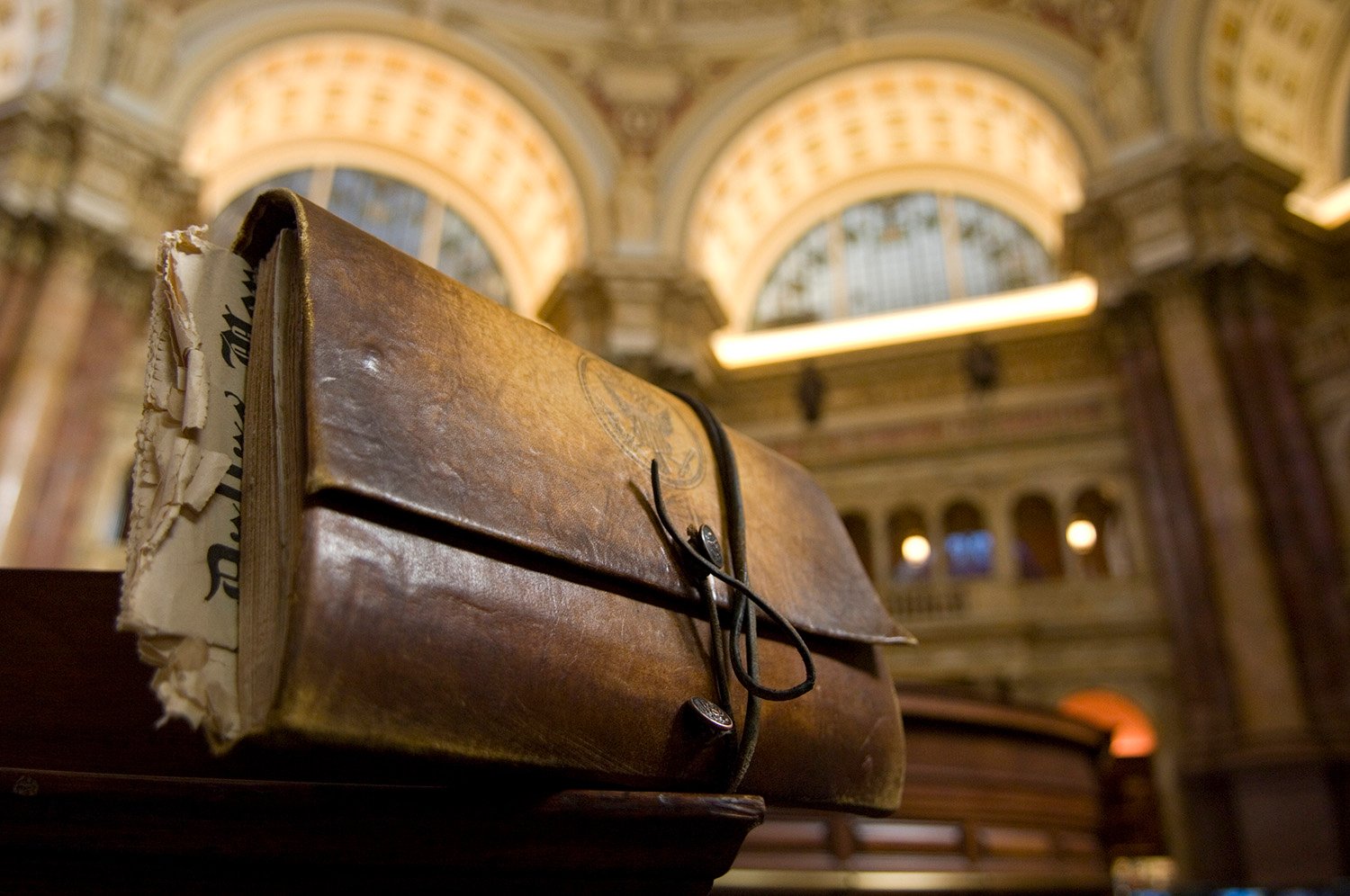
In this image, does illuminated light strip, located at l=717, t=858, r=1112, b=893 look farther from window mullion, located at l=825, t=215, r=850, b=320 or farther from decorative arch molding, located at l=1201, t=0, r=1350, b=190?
window mullion, located at l=825, t=215, r=850, b=320

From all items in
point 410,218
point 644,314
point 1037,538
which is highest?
point 410,218

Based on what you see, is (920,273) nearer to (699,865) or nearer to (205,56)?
(205,56)

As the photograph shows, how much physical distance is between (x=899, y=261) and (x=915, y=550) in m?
5.44

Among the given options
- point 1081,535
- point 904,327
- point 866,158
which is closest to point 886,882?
point 1081,535

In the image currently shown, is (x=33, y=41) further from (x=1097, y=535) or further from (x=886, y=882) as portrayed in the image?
(x=1097, y=535)

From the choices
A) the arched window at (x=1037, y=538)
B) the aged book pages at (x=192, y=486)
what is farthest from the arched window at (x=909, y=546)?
the aged book pages at (x=192, y=486)

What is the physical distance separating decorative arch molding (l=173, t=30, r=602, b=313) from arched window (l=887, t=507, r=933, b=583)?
5.91 meters

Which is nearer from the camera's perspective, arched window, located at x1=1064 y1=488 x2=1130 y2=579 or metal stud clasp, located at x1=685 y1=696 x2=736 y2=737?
metal stud clasp, located at x1=685 y1=696 x2=736 y2=737

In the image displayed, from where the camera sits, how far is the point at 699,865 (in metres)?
0.83

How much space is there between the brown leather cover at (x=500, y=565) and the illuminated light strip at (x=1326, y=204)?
1292 cm

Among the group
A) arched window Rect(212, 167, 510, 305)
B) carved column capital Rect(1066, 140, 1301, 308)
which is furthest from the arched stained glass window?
A: arched window Rect(212, 167, 510, 305)

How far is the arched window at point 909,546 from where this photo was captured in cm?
1216

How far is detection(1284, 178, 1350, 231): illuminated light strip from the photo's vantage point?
11328mm

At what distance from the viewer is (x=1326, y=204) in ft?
38.0
